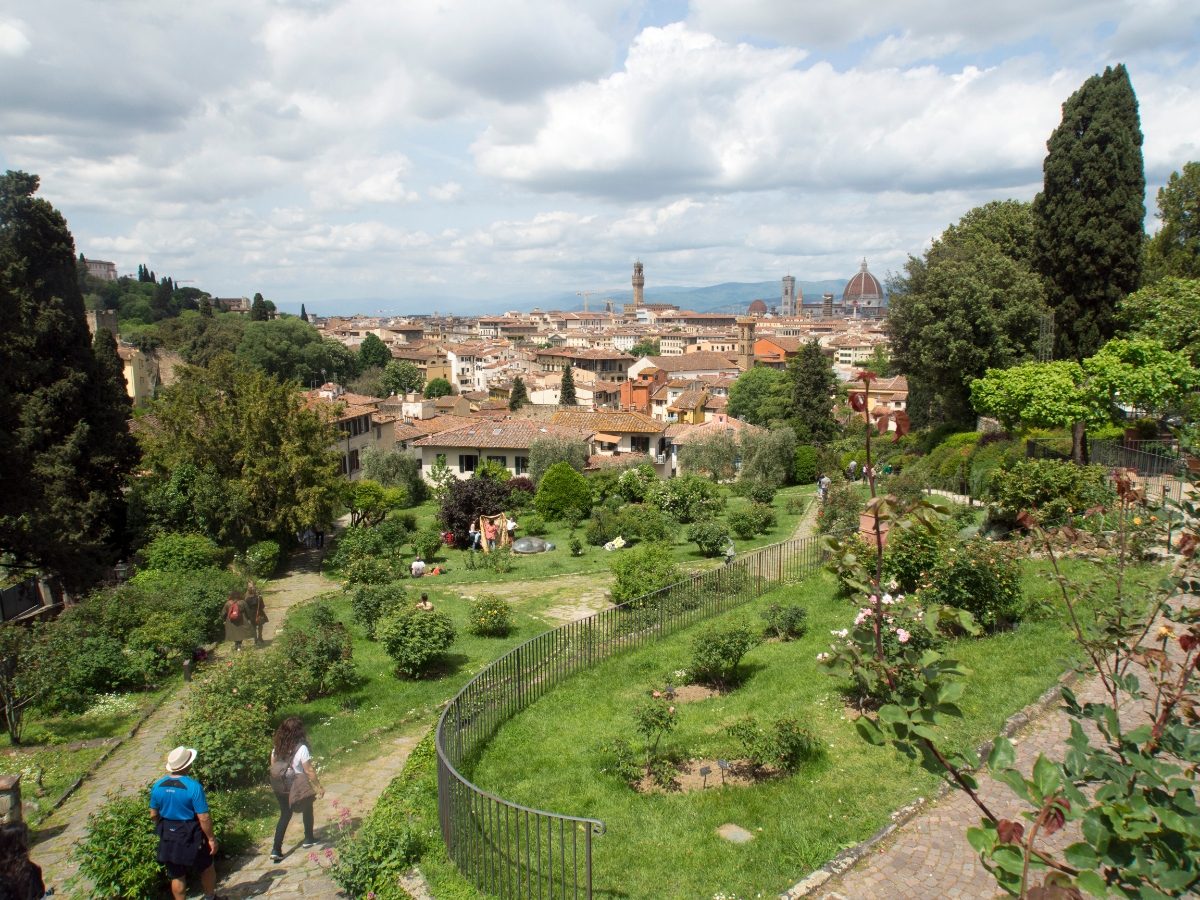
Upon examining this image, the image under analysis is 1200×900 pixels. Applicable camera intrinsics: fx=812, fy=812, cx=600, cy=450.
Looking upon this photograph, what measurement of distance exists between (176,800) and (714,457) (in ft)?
120

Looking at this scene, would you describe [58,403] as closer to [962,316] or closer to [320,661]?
[320,661]

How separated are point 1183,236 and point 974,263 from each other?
9.62m

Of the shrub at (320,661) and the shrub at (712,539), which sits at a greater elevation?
the shrub at (320,661)

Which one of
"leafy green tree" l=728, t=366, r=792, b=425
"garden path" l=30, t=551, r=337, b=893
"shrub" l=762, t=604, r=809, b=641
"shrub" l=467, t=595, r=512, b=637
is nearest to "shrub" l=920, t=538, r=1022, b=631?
"shrub" l=762, t=604, r=809, b=641

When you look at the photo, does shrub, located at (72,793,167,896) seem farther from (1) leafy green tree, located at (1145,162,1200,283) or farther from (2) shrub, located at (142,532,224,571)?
(1) leafy green tree, located at (1145,162,1200,283)

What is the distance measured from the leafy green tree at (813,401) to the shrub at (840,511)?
24355 millimetres

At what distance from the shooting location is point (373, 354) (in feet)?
370

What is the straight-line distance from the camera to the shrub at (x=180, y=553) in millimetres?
20594

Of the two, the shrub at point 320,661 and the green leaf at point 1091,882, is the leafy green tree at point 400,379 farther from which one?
the green leaf at point 1091,882

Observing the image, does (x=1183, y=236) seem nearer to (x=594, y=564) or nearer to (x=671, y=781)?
(x=594, y=564)

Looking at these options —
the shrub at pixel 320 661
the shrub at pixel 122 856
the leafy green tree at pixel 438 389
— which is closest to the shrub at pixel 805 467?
the shrub at pixel 320 661

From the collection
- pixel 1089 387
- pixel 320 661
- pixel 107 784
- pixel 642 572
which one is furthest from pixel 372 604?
pixel 1089 387

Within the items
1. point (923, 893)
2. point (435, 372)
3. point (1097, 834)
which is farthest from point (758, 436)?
point (435, 372)

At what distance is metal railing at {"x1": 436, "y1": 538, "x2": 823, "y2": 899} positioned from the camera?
674cm
